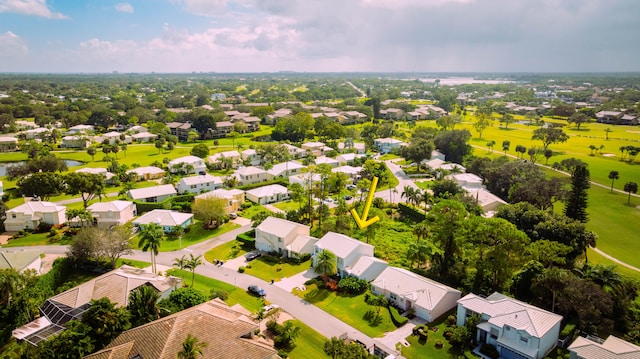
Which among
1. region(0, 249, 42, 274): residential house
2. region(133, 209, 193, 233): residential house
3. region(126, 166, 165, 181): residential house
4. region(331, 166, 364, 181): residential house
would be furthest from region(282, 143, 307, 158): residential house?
region(0, 249, 42, 274): residential house

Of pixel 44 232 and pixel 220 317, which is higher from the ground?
pixel 220 317

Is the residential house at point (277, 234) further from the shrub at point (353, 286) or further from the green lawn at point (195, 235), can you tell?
the shrub at point (353, 286)

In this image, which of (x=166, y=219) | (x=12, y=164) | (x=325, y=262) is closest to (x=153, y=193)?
(x=166, y=219)

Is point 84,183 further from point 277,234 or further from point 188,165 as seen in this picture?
point 277,234

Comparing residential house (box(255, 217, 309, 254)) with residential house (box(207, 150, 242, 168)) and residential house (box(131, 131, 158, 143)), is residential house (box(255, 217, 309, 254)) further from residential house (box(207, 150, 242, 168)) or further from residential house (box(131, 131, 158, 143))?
residential house (box(131, 131, 158, 143))

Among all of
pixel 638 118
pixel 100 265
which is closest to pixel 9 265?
pixel 100 265

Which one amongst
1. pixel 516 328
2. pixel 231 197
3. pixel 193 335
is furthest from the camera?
pixel 231 197

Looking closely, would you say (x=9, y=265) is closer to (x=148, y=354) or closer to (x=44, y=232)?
(x=44, y=232)
